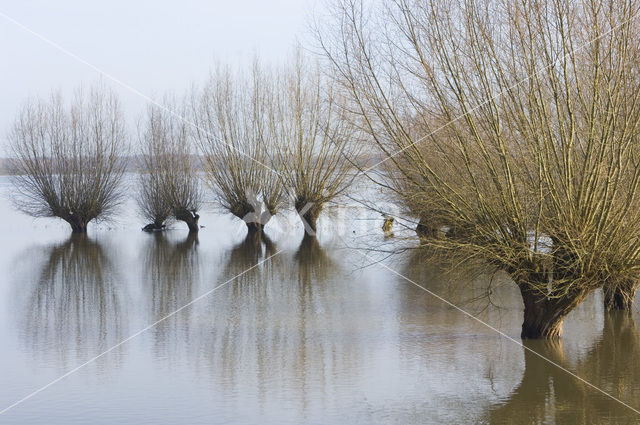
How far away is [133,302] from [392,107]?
5.98 m

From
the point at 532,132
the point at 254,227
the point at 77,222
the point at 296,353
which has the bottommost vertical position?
the point at 296,353

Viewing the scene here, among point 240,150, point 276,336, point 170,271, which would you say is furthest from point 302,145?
point 276,336

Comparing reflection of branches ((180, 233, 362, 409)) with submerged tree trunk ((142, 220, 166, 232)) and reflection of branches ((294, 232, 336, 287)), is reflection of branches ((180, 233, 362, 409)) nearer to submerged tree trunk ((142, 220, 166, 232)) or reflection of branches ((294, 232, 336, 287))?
reflection of branches ((294, 232, 336, 287))

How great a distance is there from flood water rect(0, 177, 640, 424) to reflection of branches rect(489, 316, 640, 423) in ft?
0.06

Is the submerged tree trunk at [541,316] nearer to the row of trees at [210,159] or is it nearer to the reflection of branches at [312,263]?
the reflection of branches at [312,263]

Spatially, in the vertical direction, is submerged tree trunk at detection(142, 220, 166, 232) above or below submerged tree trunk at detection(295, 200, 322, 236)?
below

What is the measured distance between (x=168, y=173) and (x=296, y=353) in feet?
70.3

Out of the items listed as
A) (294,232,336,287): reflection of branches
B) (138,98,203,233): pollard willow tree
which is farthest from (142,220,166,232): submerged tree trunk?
(294,232,336,287): reflection of branches

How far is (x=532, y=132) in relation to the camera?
351 inches

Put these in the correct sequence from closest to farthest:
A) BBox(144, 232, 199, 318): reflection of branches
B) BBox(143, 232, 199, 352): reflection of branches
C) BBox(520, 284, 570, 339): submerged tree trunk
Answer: BBox(520, 284, 570, 339): submerged tree trunk, BBox(143, 232, 199, 352): reflection of branches, BBox(144, 232, 199, 318): reflection of branches

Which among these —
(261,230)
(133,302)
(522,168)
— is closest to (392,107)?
(522,168)

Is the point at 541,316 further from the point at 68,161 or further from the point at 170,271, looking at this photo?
the point at 68,161

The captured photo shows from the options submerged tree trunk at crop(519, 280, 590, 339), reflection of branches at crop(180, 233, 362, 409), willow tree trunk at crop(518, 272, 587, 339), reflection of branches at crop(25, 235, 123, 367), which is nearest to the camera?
reflection of branches at crop(180, 233, 362, 409)

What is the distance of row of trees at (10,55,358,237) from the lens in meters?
29.5
